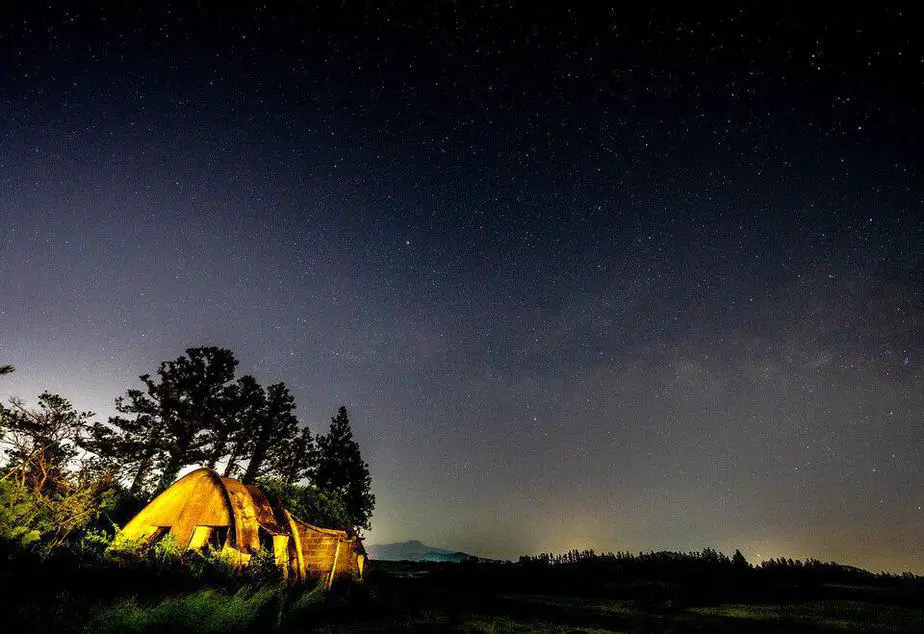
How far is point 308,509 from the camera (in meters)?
18.4

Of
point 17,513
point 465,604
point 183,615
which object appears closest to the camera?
point 183,615

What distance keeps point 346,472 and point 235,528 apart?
3534 centimetres

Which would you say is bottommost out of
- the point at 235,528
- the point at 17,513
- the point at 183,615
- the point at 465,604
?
the point at 465,604

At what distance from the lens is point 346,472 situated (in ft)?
152

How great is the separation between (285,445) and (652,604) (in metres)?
25.2

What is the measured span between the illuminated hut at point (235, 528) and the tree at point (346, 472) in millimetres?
32169

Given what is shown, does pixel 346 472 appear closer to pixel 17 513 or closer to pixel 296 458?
pixel 296 458

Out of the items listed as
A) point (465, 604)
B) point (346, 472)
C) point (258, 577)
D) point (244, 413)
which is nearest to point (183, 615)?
point (258, 577)

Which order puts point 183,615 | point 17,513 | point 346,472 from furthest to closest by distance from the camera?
1. point 346,472
2. point 17,513
3. point 183,615

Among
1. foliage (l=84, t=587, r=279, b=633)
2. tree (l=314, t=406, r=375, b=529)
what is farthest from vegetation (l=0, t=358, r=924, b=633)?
tree (l=314, t=406, r=375, b=529)

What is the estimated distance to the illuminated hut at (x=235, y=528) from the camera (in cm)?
1286

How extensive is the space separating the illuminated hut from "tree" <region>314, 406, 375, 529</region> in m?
32.2

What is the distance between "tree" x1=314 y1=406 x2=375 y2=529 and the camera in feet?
148

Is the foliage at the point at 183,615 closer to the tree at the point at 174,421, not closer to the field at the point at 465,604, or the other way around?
the field at the point at 465,604
